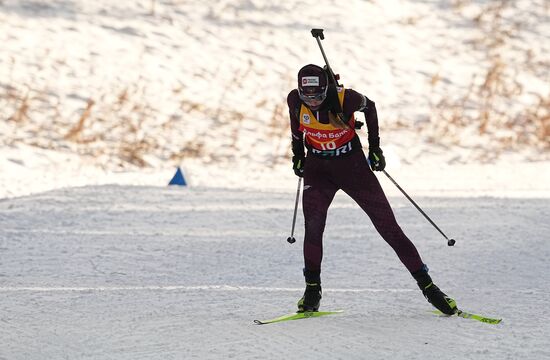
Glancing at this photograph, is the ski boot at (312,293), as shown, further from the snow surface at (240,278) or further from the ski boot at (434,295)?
the ski boot at (434,295)

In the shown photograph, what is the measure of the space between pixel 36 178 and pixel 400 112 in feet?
23.3

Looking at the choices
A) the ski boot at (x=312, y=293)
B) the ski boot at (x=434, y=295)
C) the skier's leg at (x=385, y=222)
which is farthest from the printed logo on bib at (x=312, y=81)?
the ski boot at (x=434, y=295)

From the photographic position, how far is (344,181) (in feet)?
20.6

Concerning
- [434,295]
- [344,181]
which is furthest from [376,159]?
[434,295]

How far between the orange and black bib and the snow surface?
1.10 metres

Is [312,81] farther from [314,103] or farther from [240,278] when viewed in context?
[240,278]

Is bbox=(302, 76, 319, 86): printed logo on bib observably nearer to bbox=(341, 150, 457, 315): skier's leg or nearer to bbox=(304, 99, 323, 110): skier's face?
bbox=(304, 99, 323, 110): skier's face

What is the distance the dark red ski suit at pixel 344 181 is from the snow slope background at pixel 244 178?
1.58ft

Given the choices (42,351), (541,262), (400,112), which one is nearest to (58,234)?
(42,351)

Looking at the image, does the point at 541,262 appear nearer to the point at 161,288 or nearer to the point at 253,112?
the point at 161,288

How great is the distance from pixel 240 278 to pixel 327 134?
2164 millimetres

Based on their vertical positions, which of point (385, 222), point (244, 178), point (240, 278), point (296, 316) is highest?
point (385, 222)

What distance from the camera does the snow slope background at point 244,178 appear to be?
623 cm

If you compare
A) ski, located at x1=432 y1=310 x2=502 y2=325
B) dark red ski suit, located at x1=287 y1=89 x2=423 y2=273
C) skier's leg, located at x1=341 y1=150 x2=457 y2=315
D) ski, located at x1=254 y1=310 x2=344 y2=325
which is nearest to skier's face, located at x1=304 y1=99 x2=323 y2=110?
dark red ski suit, located at x1=287 y1=89 x2=423 y2=273
